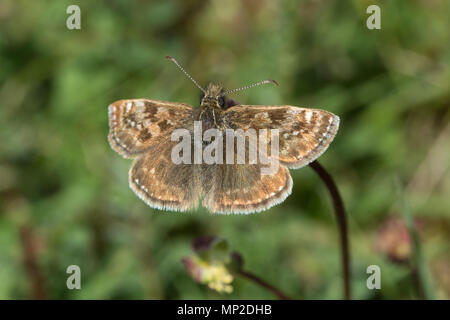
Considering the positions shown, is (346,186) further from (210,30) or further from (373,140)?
(210,30)

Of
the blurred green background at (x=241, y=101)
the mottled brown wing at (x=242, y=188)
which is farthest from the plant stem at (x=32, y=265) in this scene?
the mottled brown wing at (x=242, y=188)

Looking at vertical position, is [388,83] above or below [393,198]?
above

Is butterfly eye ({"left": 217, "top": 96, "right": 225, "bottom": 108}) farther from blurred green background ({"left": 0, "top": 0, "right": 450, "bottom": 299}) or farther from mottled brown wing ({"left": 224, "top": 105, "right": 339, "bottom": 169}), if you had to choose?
blurred green background ({"left": 0, "top": 0, "right": 450, "bottom": 299})

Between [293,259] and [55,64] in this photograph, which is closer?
[293,259]

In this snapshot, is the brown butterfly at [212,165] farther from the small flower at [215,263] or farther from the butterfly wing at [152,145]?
the small flower at [215,263]

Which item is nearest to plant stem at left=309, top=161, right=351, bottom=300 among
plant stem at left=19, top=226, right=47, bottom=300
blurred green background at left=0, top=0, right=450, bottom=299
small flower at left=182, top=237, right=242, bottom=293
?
small flower at left=182, top=237, right=242, bottom=293
